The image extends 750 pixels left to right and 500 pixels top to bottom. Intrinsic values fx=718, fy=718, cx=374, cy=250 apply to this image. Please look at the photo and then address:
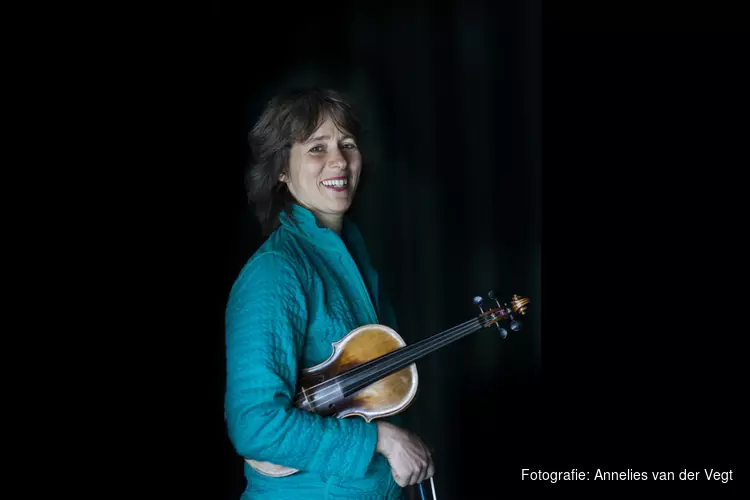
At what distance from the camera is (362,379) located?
1.25m

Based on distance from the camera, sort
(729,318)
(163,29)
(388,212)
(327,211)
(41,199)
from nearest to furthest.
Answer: (327,211), (41,199), (163,29), (729,318), (388,212)

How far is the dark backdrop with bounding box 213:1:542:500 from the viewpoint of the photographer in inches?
95.3

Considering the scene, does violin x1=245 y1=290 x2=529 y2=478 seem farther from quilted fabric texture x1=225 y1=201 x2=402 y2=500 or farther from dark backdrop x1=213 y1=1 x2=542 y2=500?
dark backdrop x1=213 y1=1 x2=542 y2=500

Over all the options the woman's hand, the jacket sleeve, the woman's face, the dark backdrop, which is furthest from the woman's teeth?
the dark backdrop

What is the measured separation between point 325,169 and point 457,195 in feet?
3.67

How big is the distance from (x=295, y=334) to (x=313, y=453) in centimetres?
20

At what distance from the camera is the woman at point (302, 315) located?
1.19 metres

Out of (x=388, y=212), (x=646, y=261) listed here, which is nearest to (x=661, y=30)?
(x=646, y=261)

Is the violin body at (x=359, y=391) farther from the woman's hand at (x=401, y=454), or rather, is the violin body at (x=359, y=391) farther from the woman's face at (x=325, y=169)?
the woman's face at (x=325, y=169)

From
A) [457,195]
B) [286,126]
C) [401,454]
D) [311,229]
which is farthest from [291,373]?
[457,195]

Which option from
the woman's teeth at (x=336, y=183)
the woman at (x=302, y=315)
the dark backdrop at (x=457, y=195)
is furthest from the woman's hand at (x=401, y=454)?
the dark backdrop at (x=457, y=195)

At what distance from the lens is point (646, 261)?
7.63 feet

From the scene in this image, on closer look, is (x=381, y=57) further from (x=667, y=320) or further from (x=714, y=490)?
(x=714, y=490)

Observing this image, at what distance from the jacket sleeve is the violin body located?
0.13ft
